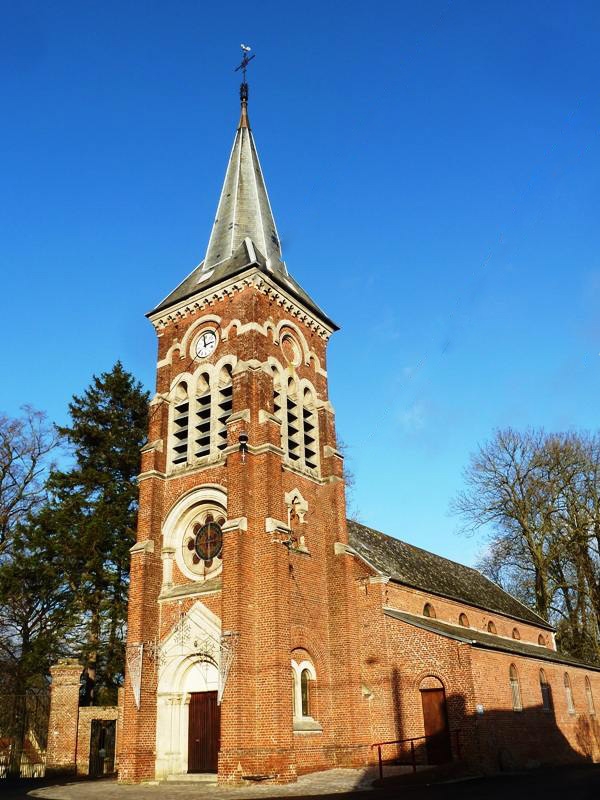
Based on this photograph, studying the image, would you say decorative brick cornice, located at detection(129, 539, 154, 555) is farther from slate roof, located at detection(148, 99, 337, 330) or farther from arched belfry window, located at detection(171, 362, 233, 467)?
slate roof, located at detection(148, 99, 337, 330)

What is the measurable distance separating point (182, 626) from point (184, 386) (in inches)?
357

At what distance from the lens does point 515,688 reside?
2416 centimetres

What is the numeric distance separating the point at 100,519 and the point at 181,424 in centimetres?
848

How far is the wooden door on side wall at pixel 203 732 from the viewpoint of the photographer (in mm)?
20906

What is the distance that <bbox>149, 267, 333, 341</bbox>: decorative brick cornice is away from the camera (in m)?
26.1

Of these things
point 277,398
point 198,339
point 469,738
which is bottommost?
point 469,738

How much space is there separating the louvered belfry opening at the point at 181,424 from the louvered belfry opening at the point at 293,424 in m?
3.79

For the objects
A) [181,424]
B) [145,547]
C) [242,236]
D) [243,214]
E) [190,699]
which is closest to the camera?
[190,699]

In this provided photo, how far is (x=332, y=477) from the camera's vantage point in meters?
25.7

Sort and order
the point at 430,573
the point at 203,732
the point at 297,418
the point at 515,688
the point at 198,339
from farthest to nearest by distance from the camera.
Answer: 1. the point at 430,573
2. the point at 198,339
3. the point at 297,418
4. the point at 515,688
5. the point at 203,732

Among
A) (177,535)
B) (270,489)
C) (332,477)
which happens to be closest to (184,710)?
(177,535)

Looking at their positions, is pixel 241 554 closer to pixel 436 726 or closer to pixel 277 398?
pixel 277 398

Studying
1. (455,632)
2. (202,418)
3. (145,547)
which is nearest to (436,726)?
(455,632)

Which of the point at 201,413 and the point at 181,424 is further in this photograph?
the point at 181,424
